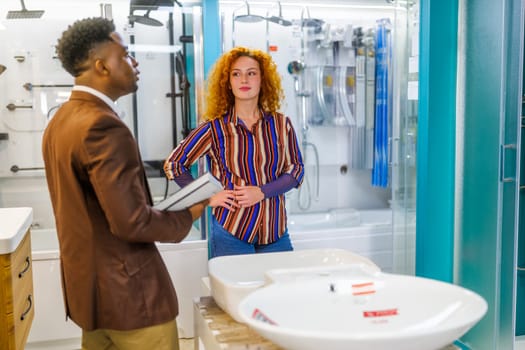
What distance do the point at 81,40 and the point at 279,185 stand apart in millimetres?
1106

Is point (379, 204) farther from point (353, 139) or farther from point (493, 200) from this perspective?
point (493, 200)

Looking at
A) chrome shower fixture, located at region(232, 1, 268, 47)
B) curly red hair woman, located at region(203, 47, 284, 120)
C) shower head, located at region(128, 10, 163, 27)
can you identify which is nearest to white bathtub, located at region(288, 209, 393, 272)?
curly red hair woman, located at region(203, 47, 284, 120)

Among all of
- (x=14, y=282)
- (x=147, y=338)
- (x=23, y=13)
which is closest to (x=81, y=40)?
(x=147, y=338)

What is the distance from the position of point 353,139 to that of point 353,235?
43.9 inches

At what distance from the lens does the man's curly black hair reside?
1.47 metres

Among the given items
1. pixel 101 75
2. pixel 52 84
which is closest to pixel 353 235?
pixel 52 84

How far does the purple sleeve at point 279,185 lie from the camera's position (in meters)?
2.30

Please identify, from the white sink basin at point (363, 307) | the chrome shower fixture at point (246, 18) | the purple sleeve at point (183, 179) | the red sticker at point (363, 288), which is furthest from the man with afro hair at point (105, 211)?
the chrome shower fixture at point (246, 18)

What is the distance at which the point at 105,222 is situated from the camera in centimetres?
147

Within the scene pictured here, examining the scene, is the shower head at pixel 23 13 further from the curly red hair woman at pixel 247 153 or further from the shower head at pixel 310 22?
the shower head at pixel 310 22

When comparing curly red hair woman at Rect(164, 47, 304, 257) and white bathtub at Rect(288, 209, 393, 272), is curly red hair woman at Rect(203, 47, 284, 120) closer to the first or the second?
curly red hair woman at Rect(164, 47, 304, 257)

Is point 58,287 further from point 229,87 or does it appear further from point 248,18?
point 248,18

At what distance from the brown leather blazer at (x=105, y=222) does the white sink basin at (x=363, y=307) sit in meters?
0.33

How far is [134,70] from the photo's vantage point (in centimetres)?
157
